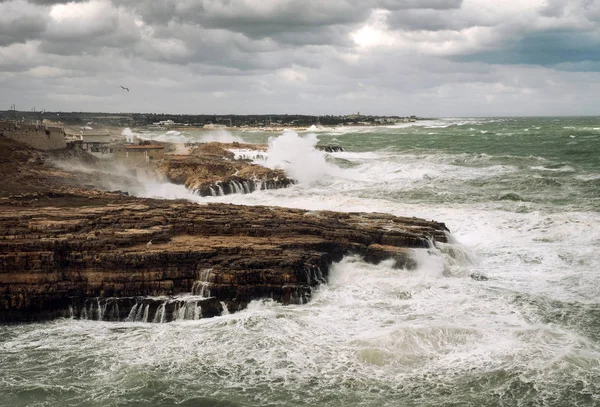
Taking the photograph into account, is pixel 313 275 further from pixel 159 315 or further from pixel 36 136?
pixel 36 136

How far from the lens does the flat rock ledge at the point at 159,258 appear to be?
45.6 ft

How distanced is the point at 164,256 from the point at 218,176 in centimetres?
1819

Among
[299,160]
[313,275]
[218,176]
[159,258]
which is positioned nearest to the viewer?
[159,258]

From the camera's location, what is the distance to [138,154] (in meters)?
36.0

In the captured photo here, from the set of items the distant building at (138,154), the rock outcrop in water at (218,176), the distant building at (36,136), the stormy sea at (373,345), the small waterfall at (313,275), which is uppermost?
the distant building at (36,136)

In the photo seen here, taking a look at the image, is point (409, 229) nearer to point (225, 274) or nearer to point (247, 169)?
point (225, 274)

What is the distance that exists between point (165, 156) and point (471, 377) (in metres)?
30.5

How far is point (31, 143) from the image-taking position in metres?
28.7

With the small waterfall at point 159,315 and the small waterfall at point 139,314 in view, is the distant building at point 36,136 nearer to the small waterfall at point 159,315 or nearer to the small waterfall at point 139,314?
the small waterfall at point 139,314

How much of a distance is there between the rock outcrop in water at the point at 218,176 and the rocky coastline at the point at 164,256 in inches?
491

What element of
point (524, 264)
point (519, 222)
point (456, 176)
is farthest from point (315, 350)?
point (456, 176)

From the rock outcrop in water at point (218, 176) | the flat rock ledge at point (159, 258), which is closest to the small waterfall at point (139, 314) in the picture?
the flat rock ledge at point (159, 258)

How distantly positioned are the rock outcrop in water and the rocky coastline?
12482 millimetres

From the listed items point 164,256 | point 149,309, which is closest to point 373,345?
point 149,309
